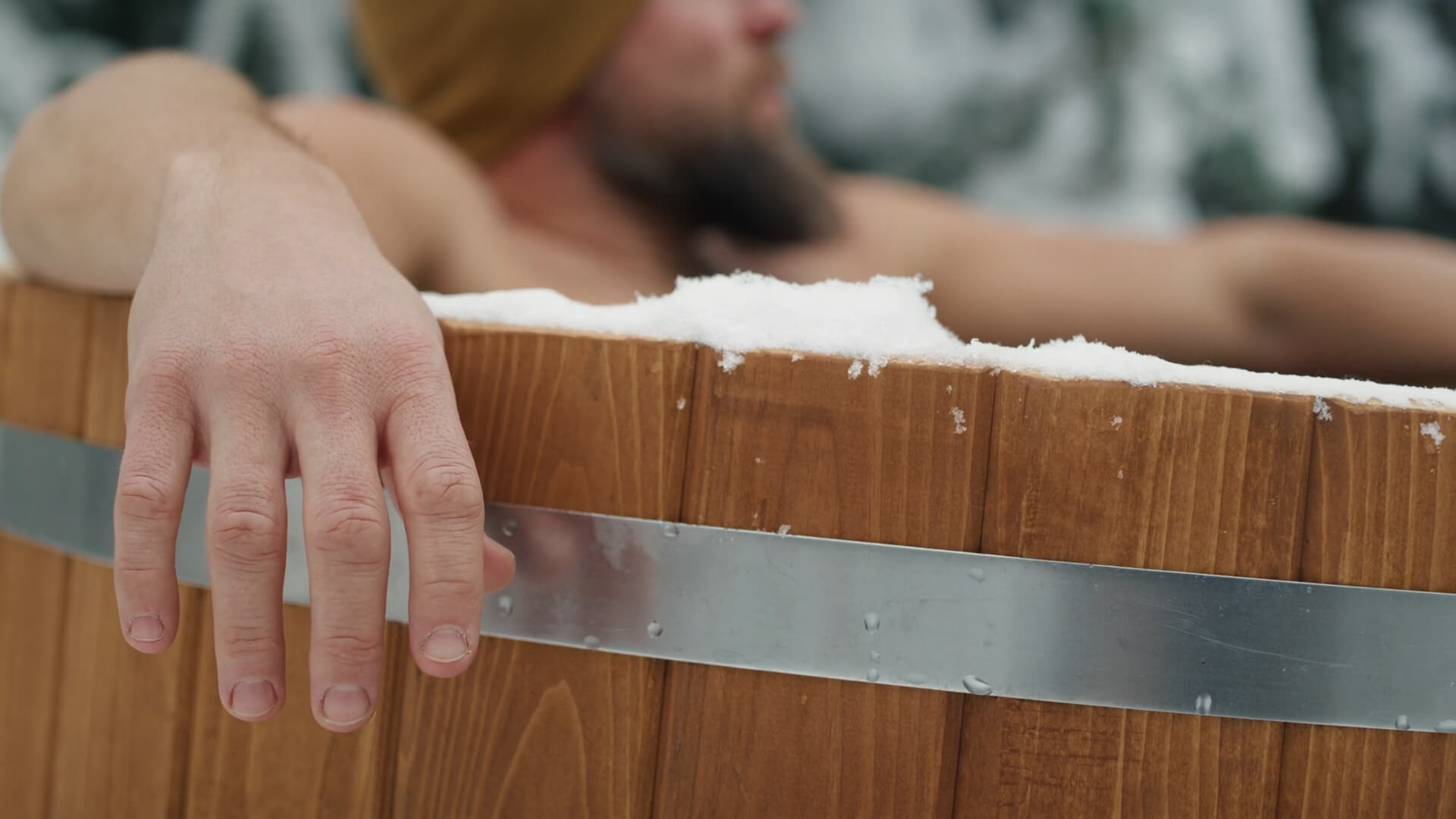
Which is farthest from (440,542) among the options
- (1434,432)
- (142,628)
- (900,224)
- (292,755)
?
(900,224)

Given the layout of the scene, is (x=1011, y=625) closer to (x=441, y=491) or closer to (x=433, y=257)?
(x=441, y=491)

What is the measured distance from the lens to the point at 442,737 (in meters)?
0.53

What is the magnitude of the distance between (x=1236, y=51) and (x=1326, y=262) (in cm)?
66

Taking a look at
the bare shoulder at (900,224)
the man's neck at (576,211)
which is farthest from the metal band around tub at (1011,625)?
the bare shoulder at (900,224)

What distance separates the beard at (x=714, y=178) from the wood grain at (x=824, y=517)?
3.43 ft

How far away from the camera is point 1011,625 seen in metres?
0.48

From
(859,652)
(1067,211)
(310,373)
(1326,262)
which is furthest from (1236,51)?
(310,373)

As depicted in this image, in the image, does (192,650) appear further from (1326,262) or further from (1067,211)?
(1067,211)

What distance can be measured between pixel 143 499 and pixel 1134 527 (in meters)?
0.43

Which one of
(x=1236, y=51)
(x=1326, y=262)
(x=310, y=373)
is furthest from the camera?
(x=1236, y=51)

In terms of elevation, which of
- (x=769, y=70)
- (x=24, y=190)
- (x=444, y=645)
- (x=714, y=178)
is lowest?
(x=444, y=645)

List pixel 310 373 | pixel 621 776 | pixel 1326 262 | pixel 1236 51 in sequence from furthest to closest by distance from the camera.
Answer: pixel 1236 51 → pixel 1326 262 → pixel 621 776 → pixel 310 373

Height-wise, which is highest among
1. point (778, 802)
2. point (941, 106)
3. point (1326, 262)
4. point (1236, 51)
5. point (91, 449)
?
point (1236, 51)

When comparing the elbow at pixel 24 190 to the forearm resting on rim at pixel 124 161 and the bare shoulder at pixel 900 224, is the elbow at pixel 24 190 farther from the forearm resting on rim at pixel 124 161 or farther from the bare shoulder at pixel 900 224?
the bare shoulder at pixel 900 224
